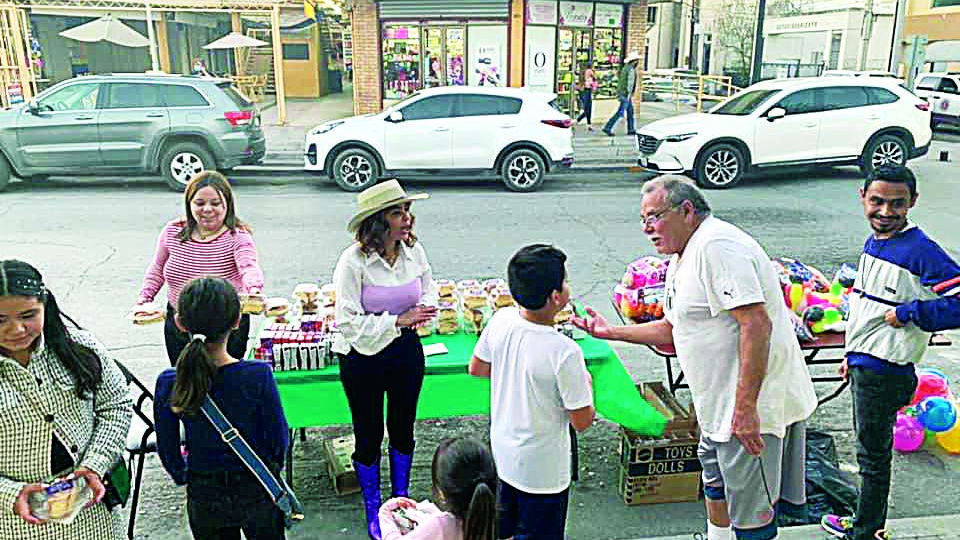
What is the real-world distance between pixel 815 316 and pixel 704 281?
1.96 metres

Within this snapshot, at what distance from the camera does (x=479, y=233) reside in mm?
9914

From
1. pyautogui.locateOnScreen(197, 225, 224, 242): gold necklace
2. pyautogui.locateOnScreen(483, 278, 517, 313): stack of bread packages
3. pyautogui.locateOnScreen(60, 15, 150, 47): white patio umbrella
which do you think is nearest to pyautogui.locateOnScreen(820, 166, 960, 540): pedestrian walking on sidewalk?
pyautogui.locateOnScreen(483, 278, 517, 313): stack of bread packages

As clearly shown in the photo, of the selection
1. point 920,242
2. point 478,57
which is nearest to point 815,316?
point 920,242

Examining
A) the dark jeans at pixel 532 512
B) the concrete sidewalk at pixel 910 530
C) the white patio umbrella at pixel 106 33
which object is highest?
the white patio umbrella at pixel 106 33

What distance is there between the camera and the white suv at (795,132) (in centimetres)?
1305

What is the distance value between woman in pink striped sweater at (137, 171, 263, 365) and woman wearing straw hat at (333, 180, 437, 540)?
0.87 metres

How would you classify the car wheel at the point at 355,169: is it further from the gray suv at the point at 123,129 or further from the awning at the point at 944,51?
the awning at the point at 944,51

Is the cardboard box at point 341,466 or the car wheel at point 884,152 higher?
the car wheel at point 884,152

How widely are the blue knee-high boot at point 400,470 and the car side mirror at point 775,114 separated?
Result: 11046 mm

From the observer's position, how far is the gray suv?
1223 cm

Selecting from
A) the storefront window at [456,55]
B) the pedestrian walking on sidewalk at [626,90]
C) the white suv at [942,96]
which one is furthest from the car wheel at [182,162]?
the white suv at [942,96]

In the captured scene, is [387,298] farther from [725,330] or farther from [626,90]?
[626,90]

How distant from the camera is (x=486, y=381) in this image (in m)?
4.23

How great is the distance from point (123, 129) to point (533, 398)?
1134 cm
